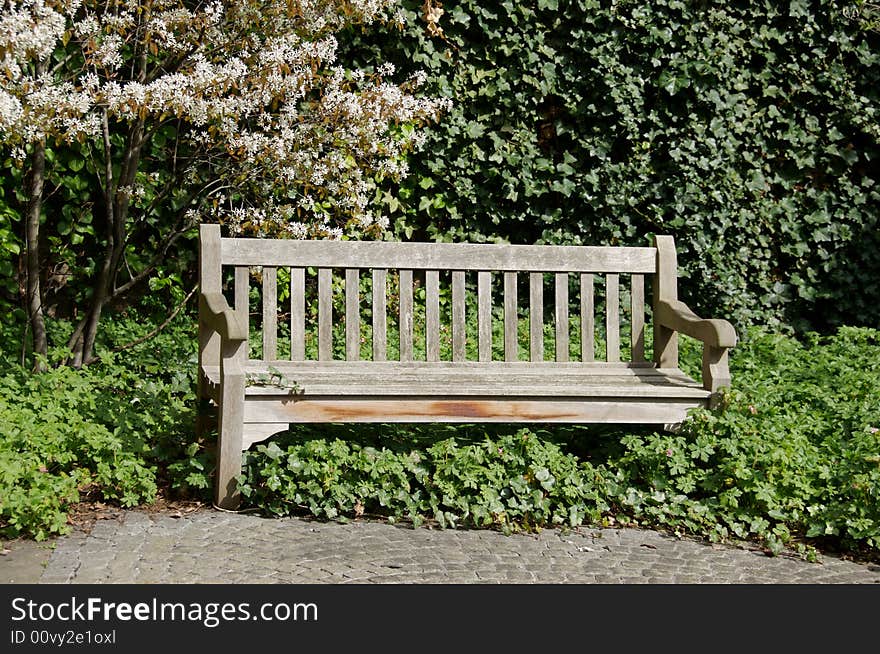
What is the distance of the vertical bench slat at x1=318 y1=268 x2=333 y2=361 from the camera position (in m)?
4.81

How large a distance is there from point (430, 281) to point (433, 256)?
5.0 inches

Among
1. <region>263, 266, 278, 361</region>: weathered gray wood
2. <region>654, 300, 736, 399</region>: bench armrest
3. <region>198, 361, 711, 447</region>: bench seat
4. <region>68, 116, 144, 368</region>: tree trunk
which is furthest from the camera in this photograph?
<region>68, 116, 144, 368</region>: tree trunk

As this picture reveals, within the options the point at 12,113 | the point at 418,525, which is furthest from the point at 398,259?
the point at 12,113

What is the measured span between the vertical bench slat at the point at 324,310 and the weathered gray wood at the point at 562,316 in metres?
1.17

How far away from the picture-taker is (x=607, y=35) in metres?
7.24

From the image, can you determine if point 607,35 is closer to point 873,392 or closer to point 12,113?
point 873,392

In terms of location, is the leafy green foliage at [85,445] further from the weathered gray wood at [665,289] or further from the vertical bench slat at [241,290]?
the weathered gray wood at [665,289]

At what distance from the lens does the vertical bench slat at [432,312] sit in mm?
4918

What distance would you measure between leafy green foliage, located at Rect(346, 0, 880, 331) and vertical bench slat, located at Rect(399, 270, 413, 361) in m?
2.22

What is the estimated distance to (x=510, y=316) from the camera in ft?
16.5

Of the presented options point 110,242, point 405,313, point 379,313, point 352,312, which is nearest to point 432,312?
point 405,313

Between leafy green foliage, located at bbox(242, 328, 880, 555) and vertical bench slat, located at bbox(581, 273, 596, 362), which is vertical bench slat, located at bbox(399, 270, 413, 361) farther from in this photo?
vertical bench slat, located at bbox(581, 273, 596, 362)

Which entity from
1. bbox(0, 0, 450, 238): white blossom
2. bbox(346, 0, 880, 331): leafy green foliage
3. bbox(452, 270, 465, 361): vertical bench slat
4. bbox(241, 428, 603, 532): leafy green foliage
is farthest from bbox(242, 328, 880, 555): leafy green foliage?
bbox(346, 0, 880, 331): leafy green foliage
